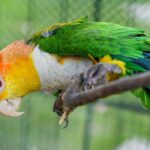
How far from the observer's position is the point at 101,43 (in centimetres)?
142

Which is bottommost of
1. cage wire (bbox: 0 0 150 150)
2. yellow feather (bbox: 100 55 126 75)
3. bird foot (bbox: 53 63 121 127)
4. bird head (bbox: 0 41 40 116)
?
cage wire (bbox: 0 0 150 150)

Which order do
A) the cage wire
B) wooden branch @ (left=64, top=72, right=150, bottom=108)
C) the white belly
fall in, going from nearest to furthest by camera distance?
wooden branch @ (left=64, top=72, right=150, bottom=108) → the white belly → the cage wire

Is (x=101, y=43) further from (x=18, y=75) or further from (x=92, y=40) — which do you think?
(x=18, y=75)

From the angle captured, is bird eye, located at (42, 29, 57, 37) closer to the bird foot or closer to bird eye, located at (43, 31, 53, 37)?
bird eye, located at (43, 31, 53, 37)

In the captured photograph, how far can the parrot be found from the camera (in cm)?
139

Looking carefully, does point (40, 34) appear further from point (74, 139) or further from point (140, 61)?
point (74, 139)

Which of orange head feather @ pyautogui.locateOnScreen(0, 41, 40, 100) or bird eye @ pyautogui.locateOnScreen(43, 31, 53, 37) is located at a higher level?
bird eye @ pyautogui.locateOnScreen(43, 31, 53, 37)

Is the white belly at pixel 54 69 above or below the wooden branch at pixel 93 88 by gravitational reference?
below

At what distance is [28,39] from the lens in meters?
1.60

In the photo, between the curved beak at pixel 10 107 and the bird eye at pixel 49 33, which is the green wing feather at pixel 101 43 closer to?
the bird eye at pixel 49 33

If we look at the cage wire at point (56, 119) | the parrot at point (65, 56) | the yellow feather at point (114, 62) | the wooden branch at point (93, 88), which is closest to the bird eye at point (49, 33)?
the parrot at point (65, 56)

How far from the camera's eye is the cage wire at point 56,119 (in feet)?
9.69

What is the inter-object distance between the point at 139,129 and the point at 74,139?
43 cm

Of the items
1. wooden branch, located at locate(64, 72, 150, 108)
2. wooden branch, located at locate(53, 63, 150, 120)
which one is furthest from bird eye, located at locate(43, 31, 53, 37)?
wooden branch, located at locate(64, 72, 150, 108)
